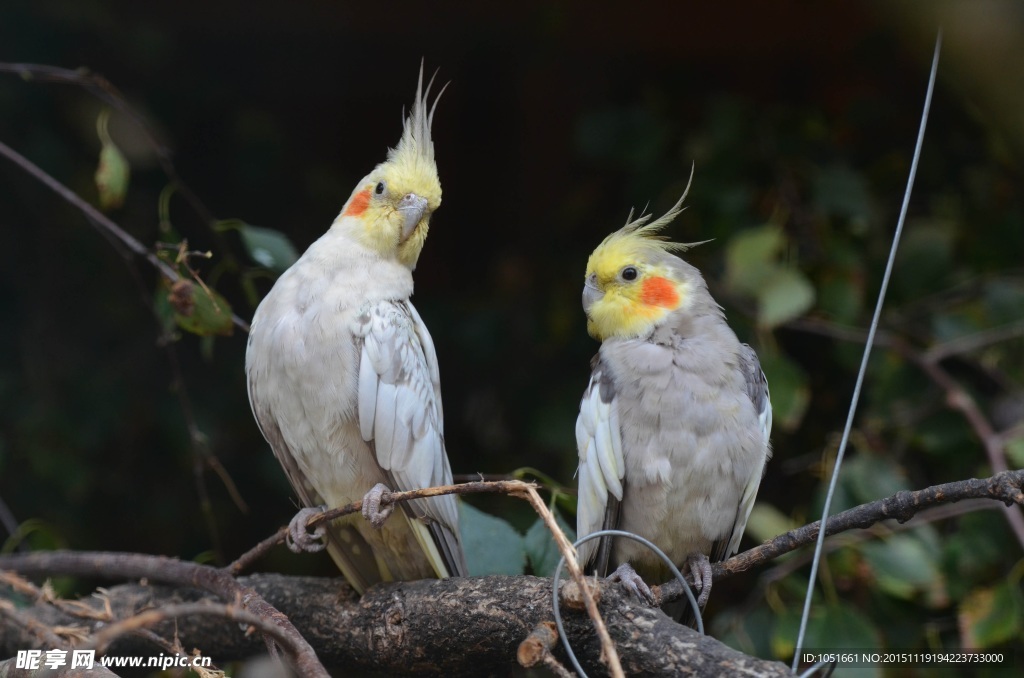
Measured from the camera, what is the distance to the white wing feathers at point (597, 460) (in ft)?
5.80

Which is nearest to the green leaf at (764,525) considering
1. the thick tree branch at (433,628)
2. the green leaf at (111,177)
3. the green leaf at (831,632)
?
the green leaf at (831,632)

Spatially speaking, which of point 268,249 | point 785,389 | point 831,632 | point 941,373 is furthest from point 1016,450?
point 268,249

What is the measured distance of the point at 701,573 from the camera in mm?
1825

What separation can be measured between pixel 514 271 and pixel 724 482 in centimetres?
174

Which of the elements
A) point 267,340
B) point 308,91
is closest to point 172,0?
point 308,91

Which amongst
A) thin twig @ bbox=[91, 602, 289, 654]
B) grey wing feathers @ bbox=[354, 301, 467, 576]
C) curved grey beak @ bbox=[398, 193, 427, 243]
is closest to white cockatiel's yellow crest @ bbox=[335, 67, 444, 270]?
curved grey beak @ bbox=[398, 193, 427, 243]

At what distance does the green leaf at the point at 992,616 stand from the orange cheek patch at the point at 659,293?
49.8 inches

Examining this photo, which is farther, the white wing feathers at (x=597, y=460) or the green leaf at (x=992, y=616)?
the green leaf at (x=992, y=616)

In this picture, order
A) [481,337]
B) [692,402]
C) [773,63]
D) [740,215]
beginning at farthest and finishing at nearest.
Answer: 1. [773,63]
2. [481,337]
3. [740,215]
4. [692,402]

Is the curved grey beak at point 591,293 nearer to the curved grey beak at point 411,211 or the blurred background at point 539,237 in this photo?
the curved grey beak at point 411,211

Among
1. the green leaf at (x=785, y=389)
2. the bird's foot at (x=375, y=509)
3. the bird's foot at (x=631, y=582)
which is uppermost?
the green leaf at (x=785, y=389)

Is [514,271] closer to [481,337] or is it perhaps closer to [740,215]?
[481,337]

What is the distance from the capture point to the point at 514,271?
3367 millimetres

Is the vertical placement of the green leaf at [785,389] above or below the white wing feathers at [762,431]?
above
